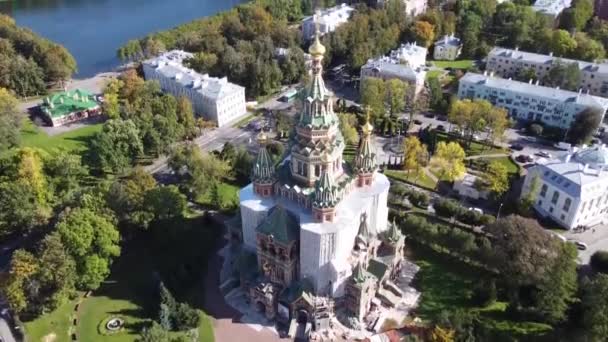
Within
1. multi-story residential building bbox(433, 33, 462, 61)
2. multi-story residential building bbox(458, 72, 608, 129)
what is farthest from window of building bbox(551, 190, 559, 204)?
multi-story residential building bbox(433, 33, 462, 61)

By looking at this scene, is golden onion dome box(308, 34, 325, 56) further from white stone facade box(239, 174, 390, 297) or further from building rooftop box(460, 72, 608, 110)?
building rooftop box(460, 72, 608, 110)

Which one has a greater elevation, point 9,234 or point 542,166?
point 542,166

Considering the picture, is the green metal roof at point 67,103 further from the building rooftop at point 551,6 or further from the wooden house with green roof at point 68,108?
the building rooftop at point 551,6

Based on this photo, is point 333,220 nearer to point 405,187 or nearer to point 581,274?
point 405,187

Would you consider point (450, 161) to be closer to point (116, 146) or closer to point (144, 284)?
point (144, 284)

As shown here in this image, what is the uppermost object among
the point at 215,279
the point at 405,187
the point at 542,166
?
the point at 542,166

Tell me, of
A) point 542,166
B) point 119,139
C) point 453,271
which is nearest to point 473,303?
Result: point 453,271

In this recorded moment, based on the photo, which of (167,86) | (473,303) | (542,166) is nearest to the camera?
(473,303)
